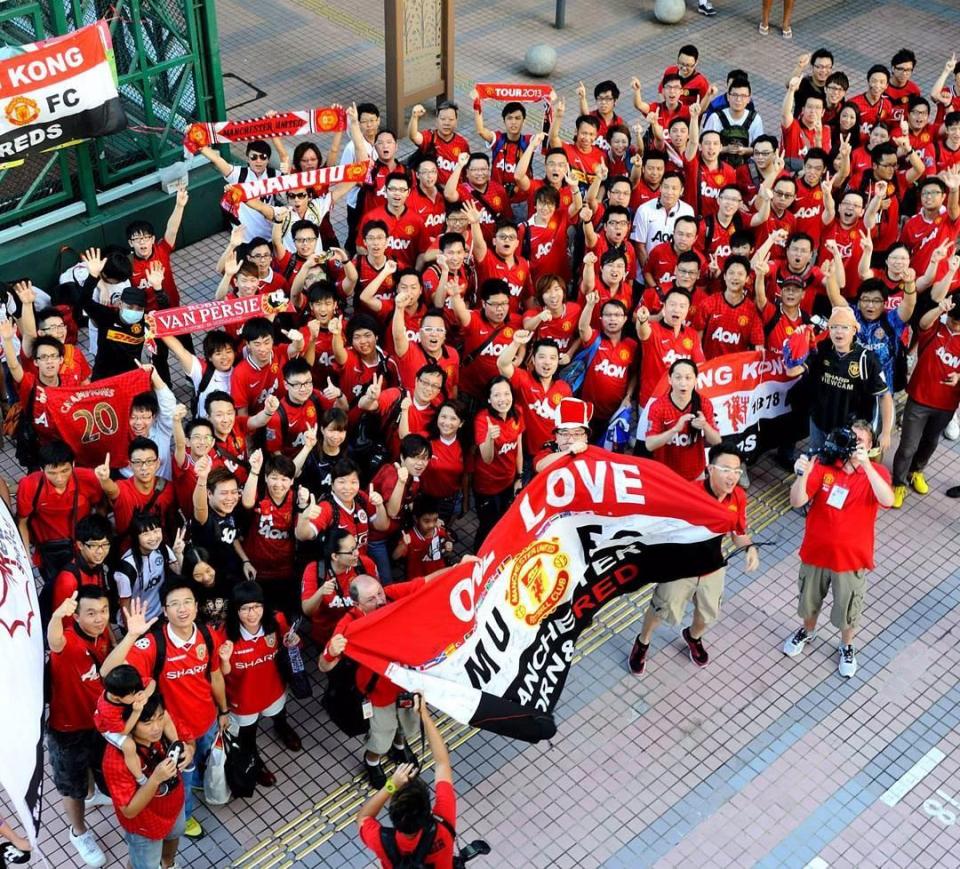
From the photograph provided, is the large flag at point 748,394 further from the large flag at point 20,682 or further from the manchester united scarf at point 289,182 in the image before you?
the large flag at point 20,682

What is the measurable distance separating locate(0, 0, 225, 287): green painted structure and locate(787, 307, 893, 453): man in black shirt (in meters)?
6.30

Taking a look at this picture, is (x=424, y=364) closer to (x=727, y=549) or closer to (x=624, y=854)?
(x=727, y=549)

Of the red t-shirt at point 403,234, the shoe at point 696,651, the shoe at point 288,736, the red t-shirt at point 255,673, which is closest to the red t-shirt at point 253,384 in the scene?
the red t-shirt at point 403,234

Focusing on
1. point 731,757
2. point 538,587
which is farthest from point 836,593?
point 538,587

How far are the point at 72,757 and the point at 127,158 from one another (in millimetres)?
6885

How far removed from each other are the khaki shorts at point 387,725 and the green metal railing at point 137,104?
632cm

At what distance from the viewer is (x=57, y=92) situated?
34.9 ft

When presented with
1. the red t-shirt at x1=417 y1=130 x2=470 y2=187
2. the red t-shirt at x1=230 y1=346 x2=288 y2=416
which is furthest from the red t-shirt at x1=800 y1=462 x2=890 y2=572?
the red t-shirt at x1=417 y1=130 x2=470 y2=187

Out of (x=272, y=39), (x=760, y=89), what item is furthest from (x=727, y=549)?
(x=272, y=39)

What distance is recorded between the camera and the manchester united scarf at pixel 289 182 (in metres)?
10.3

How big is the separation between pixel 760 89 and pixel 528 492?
33.7ft

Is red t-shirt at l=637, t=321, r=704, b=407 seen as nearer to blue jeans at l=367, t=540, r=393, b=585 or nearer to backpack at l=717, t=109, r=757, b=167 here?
blue jeans at l=367, t=540, r=393, b=585

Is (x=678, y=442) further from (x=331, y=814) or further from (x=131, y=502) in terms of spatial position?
(x=131, y=502)

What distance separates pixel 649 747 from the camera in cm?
842
